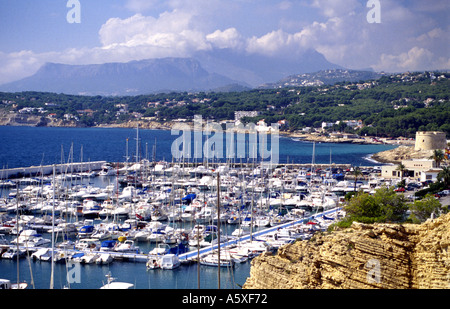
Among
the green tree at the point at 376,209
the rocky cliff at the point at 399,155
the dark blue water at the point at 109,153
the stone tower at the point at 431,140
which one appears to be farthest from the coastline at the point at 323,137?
the green tree at the point at 376,209

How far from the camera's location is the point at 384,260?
3992 millimetres

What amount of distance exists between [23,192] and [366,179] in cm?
1806

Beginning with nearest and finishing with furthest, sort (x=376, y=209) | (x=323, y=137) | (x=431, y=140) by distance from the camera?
(x=376, y=209) → (x=431, y=140) → (x=323, y=137)

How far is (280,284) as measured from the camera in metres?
4.85

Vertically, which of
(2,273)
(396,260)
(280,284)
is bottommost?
(2,273)

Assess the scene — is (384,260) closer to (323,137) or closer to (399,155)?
(399,155)

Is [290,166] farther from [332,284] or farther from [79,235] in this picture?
[332,284]

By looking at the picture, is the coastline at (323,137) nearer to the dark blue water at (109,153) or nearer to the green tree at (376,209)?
the dark blue water at (109,153)

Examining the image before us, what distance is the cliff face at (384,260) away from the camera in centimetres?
384

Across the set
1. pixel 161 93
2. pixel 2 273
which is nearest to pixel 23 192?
pixel 2 273

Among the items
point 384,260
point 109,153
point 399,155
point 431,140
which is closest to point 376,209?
point 384,260

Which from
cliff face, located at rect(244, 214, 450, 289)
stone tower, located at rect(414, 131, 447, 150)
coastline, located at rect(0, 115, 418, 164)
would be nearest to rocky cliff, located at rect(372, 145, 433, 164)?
coastline, located at rect(0, 115, 418, 164)

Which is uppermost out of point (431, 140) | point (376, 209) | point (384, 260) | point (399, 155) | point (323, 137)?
point (323, 137)

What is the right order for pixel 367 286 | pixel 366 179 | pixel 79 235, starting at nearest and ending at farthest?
pixel 367 286, pixel 79 235, pixel 366 179
